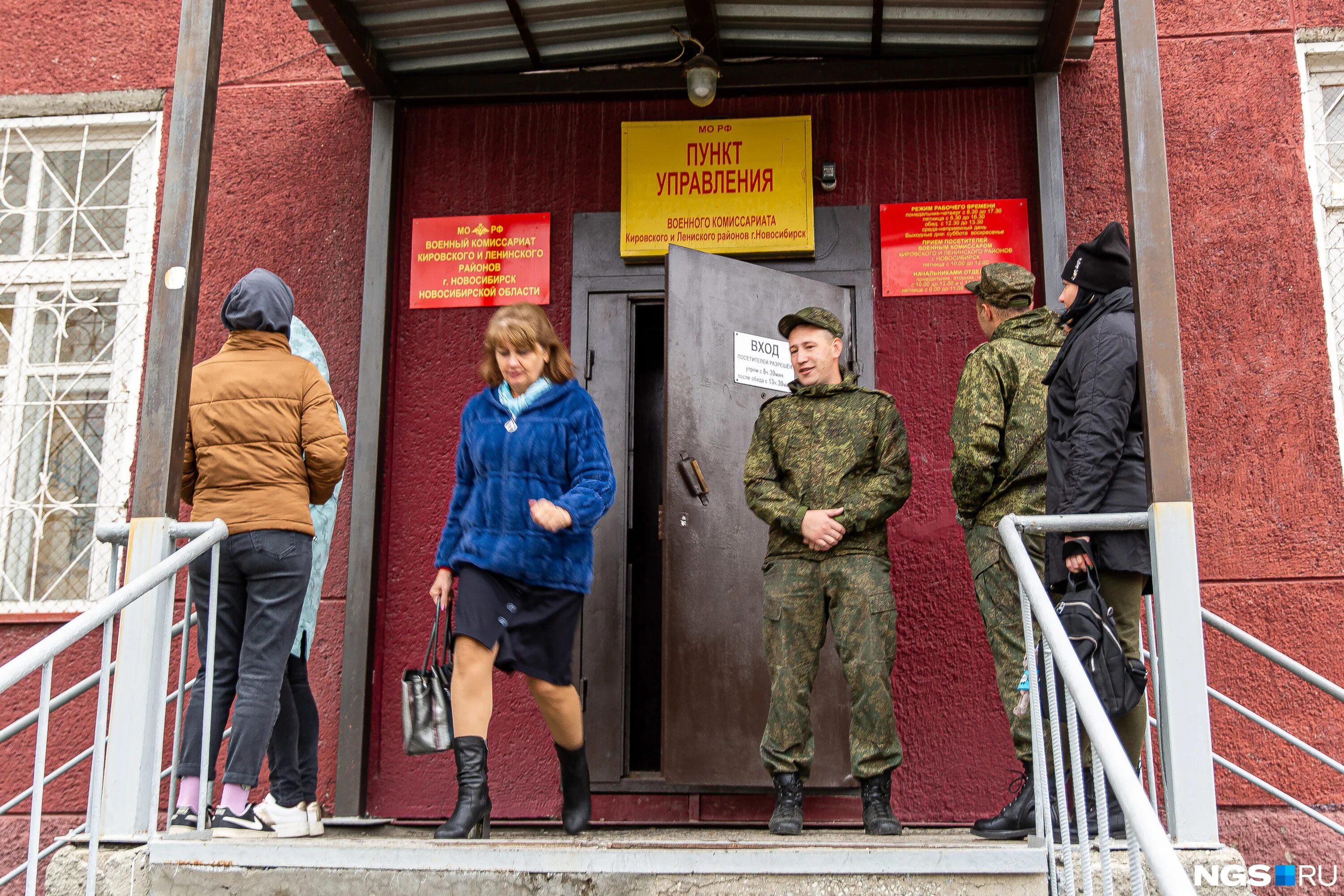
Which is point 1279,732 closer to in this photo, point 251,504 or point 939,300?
point 939,300

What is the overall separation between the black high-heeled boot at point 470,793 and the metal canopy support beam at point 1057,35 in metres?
3.45

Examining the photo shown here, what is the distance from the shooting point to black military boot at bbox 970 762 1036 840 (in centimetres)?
343

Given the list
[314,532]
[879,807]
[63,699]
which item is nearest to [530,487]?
[314,532]


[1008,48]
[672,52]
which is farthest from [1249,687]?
[672,52]

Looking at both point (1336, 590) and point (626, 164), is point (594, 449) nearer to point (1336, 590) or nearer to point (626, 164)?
point (626, 164)

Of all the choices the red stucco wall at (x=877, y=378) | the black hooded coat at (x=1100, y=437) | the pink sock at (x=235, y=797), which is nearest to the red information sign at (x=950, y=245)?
the red stucco wall at (x=877, y=378)

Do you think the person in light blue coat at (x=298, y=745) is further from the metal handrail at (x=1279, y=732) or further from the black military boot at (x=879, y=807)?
the metal handrail at (x=1279, y=732)

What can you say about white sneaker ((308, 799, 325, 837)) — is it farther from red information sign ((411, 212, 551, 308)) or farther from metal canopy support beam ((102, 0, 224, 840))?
red information sign ((411, 212, 551, 308))

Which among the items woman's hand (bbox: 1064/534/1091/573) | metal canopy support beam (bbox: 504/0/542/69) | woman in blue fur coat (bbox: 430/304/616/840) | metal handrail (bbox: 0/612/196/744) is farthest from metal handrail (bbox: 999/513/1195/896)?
metal canopy support beam (bbox: 504/0/542/69)

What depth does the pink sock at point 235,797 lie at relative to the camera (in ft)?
11.0

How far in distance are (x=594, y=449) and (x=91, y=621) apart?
1531 mm

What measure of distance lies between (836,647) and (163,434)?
7.16 feet

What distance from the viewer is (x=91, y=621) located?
285 centimetres

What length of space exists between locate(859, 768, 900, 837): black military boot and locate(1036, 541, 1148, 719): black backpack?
0.87 m
